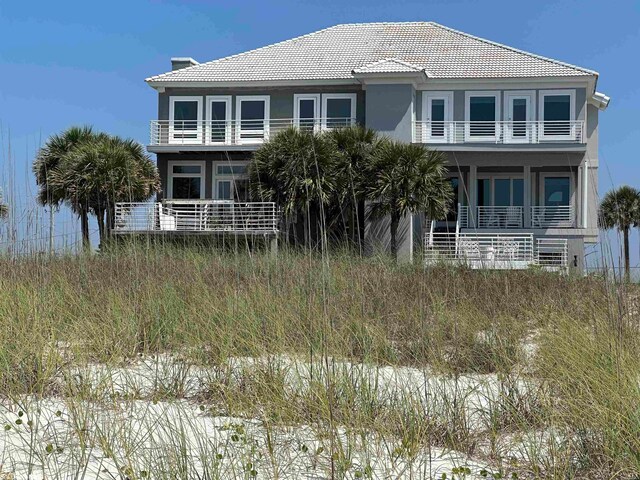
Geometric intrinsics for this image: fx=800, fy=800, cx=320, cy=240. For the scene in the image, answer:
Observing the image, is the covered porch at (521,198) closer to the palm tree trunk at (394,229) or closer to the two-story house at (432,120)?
the two-story house at (432,120)

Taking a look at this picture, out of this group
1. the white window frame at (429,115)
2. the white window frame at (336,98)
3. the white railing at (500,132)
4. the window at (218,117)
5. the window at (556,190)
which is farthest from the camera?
the window at (218,117)

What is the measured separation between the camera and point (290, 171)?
25.2 metres

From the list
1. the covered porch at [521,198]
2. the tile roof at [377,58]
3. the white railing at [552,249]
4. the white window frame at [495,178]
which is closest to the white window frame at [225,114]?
the tile roof at [377,58]

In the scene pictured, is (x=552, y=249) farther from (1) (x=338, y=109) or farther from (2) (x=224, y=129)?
(2) (x=224, y=129)

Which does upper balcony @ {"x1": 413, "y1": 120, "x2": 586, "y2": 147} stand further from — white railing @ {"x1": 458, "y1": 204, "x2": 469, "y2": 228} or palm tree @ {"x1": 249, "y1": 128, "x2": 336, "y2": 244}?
palm tree @ {"x1": 249, "y1": 128, "x2": 336, "y2": 244}

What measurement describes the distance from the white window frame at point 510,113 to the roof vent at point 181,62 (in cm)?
1366

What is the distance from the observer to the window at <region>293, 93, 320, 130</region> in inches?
1244

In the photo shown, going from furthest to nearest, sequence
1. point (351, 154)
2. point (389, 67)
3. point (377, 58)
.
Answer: point (377, 58)
point (389, 67)
point (351, 154)

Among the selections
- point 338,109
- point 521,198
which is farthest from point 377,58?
point 521,198

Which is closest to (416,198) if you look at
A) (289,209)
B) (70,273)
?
(289,209)

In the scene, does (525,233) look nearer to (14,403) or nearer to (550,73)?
(550,73)

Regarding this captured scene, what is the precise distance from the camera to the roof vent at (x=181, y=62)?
34812 mm

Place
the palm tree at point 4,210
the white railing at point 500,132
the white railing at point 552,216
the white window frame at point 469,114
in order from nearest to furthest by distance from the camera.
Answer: the palm tree at point 4,210 → the white railing at point 500,132 → the white railing at point 552,216 → the white window frame at point 469,114

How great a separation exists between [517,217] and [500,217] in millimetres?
672
